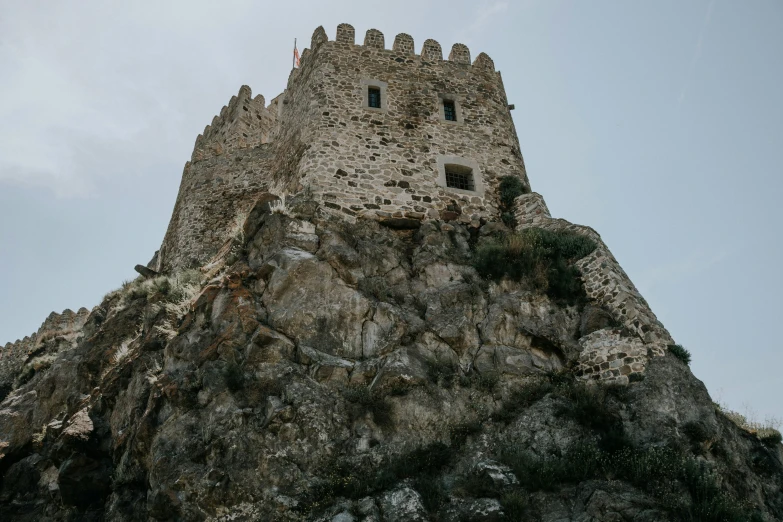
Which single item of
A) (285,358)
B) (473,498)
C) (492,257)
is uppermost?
(492,257)

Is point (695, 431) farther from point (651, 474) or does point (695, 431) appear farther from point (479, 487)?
point (479, 487)

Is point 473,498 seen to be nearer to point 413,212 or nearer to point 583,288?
point 583,288

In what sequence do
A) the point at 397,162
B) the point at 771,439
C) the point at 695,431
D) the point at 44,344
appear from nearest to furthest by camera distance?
1. the point at 695,431
2. the point at 771,439
3. the point at 397,162
4. the point at 44,344

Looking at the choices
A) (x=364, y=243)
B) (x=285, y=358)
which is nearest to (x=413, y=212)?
(x=364, y=243)

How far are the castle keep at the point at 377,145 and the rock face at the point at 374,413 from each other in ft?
5.33

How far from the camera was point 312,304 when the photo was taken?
12.9m

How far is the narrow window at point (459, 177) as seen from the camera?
58.0 ft

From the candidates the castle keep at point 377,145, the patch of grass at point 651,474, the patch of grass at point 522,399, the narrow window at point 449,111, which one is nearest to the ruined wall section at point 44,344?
the castle keep at point 377,145

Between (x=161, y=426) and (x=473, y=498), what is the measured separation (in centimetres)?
555

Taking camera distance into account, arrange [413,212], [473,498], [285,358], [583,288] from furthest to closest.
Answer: [413,212], [583,288], [285,358], [473,498]

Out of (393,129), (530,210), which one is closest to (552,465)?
(530,210)

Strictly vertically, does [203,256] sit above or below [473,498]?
above

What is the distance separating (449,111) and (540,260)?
645 centimetres

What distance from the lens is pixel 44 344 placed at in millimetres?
23219
